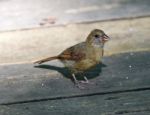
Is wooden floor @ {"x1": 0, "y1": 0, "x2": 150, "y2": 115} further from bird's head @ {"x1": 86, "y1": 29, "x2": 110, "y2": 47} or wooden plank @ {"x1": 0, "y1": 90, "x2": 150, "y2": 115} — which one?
bird's head @ {"x1": 86, "y1": 29, "x2": 110, "y2": 47}

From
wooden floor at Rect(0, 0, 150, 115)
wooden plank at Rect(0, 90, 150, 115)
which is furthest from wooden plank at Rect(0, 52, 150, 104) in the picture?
wooden plank at Rect(0, 90, 150, 115)

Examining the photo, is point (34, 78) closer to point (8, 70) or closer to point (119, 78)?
point (8, 70)

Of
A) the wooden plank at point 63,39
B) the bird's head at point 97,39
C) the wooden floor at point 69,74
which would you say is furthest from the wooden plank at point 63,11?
the bird's head at point 97,39

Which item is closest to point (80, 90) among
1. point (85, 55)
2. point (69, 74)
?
point (85, 55)

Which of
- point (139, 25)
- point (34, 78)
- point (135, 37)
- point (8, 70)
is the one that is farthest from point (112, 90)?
point (139, 25)

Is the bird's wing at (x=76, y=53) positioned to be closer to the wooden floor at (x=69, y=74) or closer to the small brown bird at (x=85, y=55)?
the small brown bird at (x=85, y=55)

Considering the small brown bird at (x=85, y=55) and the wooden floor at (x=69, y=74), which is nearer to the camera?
the wooden floor at (x=69, y=74)

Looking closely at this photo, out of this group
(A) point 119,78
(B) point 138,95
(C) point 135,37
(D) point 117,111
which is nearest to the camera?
(D) point 117,111
